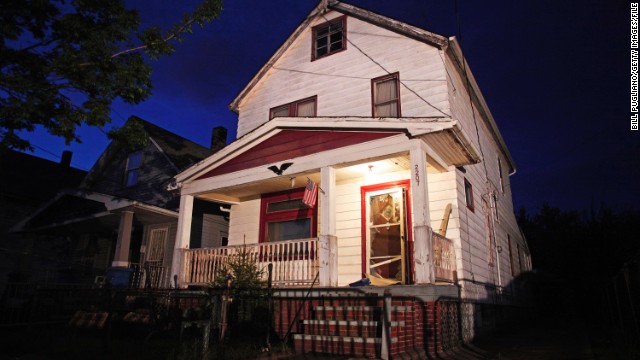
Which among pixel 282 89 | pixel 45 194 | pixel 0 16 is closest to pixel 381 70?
pixel 282 89

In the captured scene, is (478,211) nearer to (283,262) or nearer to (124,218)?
(283,262)

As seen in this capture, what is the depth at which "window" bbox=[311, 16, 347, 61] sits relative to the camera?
13195mm

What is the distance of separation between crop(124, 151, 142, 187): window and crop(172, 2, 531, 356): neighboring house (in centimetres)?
606

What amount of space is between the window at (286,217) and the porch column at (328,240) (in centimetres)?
279

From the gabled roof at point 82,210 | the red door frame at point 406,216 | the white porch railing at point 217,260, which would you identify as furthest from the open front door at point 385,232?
the gabled roof at point 82,210

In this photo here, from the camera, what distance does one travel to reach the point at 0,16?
10.6m

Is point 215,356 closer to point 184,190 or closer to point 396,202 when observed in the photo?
point 396,202

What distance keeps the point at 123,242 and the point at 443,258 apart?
33.5 feet

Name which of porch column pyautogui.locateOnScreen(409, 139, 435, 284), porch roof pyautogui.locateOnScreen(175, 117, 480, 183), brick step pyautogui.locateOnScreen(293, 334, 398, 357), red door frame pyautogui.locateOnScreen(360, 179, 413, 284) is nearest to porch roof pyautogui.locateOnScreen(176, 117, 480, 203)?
porch roof pyautogui.locateOnScreen(175, 117, 480, 183)

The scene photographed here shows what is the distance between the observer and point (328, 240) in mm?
8617

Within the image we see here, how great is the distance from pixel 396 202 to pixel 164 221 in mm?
8912

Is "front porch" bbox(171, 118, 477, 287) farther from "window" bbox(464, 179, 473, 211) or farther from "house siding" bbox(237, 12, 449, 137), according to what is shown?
"house siding" bbox(237, 12, 449, 137)

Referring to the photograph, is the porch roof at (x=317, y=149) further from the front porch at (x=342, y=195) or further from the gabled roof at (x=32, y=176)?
the gabled roof at (x=32, y=176)

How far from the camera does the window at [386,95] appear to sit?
11.2m
